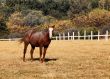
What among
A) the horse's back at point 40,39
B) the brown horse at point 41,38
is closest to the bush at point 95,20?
the brown horse at point 41,38

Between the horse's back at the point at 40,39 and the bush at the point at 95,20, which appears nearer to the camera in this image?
the horse's back at the point at 40,39

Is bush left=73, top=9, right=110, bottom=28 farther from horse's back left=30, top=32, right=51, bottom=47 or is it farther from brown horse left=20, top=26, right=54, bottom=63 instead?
horse's back left=30, top=32, right=51, bottom=47

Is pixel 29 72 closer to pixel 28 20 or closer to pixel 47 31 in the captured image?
pixel 47 31

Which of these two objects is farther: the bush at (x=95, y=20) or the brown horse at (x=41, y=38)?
the bush at (x=95, y=20)

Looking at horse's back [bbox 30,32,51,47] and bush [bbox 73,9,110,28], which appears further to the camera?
bush [bbox 73,9,110,28]

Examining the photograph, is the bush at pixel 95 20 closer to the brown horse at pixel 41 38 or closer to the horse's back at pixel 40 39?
the brown horse at pixel 41 38

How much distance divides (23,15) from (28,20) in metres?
9.83

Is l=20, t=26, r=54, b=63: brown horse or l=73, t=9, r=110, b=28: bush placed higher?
l=20, t=26, r=54, b=63: brown horse

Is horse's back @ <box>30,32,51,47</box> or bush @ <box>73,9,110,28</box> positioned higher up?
horse's back @ <box>30,32,51,47</box>

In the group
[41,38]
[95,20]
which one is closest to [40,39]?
[41,38]

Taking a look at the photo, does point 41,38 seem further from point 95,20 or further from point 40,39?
point 95,20

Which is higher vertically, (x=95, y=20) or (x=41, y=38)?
(x=41, y=38)

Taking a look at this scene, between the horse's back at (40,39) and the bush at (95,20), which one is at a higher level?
the horse's back at (40,39)

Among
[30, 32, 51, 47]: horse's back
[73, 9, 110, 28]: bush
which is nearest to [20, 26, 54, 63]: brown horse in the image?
[30, 32, 51, 47]: horse's back
